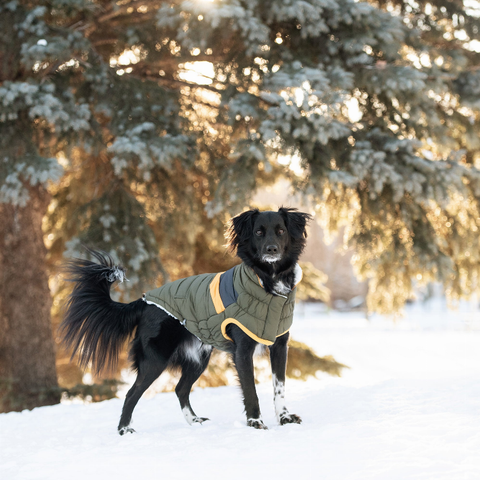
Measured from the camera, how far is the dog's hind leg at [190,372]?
14.0ft

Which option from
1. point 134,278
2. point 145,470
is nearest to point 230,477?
point 145,470

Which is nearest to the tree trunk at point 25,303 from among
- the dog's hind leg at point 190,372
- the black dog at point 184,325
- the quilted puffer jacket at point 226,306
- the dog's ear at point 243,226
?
the black dog at point 184,325

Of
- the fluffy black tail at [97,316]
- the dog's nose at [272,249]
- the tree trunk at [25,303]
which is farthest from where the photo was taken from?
the tree trunk at [25,303]

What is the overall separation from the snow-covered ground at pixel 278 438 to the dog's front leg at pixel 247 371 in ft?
0.55

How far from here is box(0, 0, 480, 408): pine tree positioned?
5750mm

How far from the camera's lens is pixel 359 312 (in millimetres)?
31203

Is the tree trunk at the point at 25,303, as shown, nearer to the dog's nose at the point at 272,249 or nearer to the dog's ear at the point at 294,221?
the dog's ear at the point at 294,221

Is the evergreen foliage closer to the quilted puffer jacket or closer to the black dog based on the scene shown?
the black dog

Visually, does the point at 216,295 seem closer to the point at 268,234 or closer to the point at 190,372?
the point at 268,234

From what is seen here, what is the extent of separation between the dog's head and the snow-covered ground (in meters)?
1.24

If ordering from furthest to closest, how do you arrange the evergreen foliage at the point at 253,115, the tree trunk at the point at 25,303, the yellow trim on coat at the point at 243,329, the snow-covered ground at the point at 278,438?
the tree trunk at the point at 25,303
the evergreen foliage at the point at 253,115
the yellow trim on coat at the point at 243,329
the snow-covered ground at the point at 278,438

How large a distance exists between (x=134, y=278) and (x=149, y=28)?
346 centimetres

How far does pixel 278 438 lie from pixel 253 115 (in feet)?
11.8

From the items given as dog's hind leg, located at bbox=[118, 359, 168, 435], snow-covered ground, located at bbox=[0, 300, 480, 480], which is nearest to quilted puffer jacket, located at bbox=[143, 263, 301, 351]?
dog's hind leg, located at bbox=[118, 359, 168, 435]
